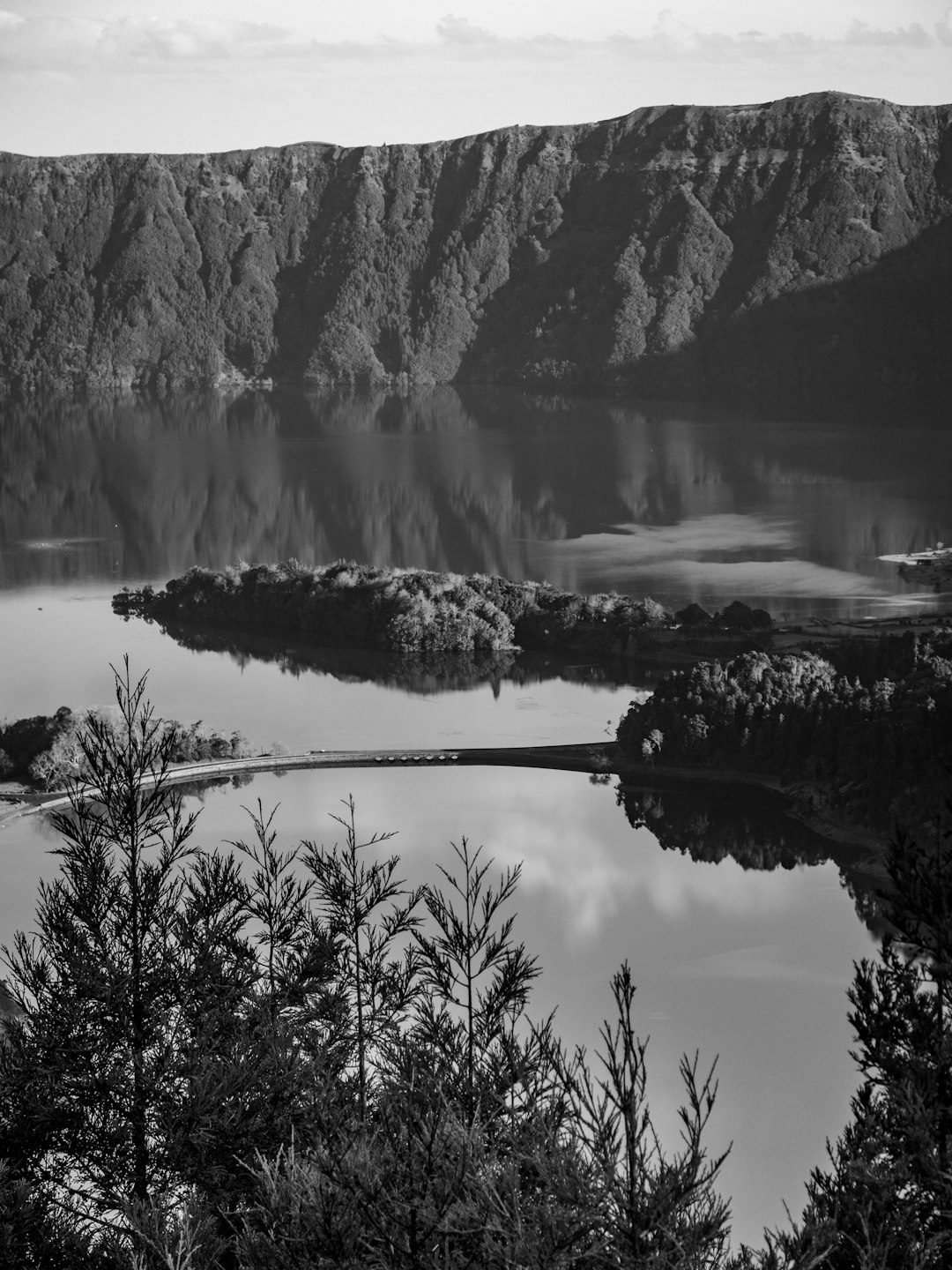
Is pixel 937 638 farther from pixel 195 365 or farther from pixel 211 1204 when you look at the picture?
pixel 195 365

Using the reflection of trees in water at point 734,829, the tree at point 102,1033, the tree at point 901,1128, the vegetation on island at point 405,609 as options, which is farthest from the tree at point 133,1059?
the vegetation on island at point 405,609

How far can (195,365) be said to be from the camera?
13462cm

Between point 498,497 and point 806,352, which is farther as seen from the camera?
point 806,352

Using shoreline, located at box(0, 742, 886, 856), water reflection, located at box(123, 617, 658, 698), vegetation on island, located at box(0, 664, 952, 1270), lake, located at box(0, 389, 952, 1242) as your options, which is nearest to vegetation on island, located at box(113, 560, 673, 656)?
water reflection, located at box(123, 617, 658, 698)

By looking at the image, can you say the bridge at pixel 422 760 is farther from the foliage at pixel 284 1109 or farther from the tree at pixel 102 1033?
the tree at pixel 102 1033

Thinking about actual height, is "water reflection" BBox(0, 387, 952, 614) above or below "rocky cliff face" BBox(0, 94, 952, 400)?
below

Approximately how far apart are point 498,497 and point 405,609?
1131 inches

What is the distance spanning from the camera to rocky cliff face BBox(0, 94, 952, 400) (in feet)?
411

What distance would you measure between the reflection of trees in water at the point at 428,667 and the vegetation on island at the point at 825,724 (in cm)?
683

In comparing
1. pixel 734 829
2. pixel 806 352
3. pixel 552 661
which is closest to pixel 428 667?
pixel 552 661

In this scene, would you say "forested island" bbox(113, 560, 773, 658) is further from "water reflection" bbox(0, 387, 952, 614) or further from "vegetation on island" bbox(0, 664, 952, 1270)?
"vegetation on island" bbox(0, 664, 952, 1270)

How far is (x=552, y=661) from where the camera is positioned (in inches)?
1610

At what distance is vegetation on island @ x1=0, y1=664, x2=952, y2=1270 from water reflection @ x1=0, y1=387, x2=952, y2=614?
122ft

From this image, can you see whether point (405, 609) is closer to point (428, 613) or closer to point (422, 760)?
point (428, 613)
